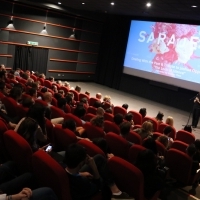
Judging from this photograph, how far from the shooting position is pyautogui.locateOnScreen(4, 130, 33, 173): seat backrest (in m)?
2.51

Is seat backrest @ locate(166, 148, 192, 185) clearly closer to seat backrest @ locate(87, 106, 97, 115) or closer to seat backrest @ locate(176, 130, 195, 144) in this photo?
seat backrest @ locate(176, 130, 195, 144)

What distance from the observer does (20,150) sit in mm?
2527

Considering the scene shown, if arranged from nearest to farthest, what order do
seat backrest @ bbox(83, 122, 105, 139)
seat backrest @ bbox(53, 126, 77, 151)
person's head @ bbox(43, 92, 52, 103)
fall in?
1. seat backrest @ bbox(53, 126, 77, 151)
2. seat backrest @ bbox(83, 122, 105, 139)
3. person's head @ bbox(43, 92, 52, 103)

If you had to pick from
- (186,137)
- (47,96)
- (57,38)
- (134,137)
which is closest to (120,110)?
(186,137)

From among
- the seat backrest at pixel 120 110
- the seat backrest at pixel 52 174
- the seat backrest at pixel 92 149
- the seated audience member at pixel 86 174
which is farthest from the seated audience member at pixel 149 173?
the seat backrest at pixel 120 110

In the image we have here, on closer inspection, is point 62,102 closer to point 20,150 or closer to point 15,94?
point 15,94

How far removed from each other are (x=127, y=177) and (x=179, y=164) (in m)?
1.40

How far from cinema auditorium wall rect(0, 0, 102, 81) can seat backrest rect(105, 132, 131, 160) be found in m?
7.99

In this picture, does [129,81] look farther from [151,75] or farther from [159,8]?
[159,8]

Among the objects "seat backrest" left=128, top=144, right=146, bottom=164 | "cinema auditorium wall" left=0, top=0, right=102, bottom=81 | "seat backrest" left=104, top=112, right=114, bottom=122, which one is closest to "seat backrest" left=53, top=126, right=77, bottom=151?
"seat backrest" left=128, top=144, right=146, bottom=164

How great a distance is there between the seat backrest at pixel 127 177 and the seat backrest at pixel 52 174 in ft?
1.74

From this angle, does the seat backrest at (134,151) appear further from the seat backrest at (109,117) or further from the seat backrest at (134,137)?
the seat backrest at (109,117)

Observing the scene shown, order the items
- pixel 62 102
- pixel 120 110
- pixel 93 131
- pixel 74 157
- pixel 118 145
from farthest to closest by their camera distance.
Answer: pixel 120 110 → pixel 62 102 → pixel 93 131 → pixel 118 145 → pixel 74 157

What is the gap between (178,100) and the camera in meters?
10.8
